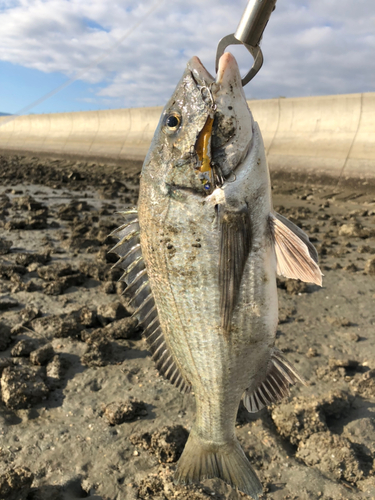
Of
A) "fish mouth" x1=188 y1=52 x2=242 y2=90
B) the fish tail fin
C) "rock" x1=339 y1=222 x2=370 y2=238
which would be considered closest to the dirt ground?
the fish tail fin

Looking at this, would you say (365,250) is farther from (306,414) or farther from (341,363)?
(306,414)

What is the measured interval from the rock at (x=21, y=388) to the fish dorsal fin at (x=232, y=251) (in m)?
2.54

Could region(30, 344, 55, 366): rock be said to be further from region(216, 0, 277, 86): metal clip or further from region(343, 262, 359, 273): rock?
region(343, 262, 359, 273): rock

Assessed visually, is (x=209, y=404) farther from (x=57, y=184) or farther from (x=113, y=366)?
(x=57, y=184)

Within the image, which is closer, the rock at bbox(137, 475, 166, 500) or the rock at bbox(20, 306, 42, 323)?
the rock at bbox(137, 475, 166, 500)

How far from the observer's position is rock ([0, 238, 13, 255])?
282 inches

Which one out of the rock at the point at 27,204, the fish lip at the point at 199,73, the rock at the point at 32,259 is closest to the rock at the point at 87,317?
the rock at the point at 32,259

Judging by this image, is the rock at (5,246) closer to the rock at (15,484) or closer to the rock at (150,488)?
the rock at (15,484)

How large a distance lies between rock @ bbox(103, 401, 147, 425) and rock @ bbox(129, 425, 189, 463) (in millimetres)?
212

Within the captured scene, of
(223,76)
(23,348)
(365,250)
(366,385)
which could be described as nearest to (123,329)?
(23,348)

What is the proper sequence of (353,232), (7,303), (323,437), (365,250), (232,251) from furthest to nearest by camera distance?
(353,232) → (365,250) → (7,303) → (323,437) → (232,251)

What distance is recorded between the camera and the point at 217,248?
6.47 ft

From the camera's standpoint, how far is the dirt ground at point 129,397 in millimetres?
2934

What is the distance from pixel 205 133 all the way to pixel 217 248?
24.3 inches
